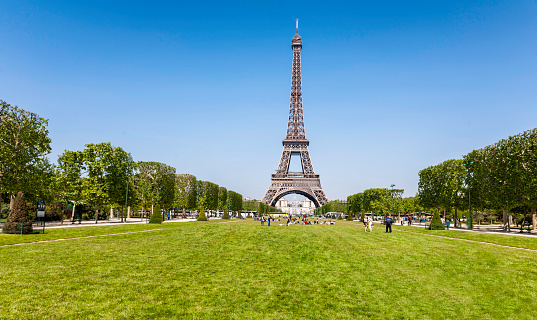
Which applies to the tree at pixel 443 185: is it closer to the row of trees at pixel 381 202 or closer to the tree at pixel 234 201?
the row of trees at pixel 381 202

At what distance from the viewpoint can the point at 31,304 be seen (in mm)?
8695

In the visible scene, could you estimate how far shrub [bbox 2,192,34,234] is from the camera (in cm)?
2453

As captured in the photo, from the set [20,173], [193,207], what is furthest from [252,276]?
[193,207]

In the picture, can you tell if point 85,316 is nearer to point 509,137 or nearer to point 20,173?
point 20,173

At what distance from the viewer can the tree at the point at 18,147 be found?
34.2 metres

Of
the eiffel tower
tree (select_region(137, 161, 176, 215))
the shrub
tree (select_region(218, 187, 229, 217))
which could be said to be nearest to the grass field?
the shrub

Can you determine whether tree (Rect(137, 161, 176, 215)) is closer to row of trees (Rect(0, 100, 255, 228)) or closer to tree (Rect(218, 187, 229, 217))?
row of trees (Rect(0, 100, 255, 228))

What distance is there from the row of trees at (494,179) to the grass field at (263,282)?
2675cm

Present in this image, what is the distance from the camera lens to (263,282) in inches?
471

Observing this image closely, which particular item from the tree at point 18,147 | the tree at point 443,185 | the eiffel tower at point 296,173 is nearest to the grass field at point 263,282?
the tree at point 18,147

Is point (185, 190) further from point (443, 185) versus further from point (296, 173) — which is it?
point (443, 185)

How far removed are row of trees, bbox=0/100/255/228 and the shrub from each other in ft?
16.3

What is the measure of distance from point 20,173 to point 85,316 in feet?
117

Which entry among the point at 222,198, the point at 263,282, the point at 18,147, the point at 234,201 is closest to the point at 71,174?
the point at 18,147
